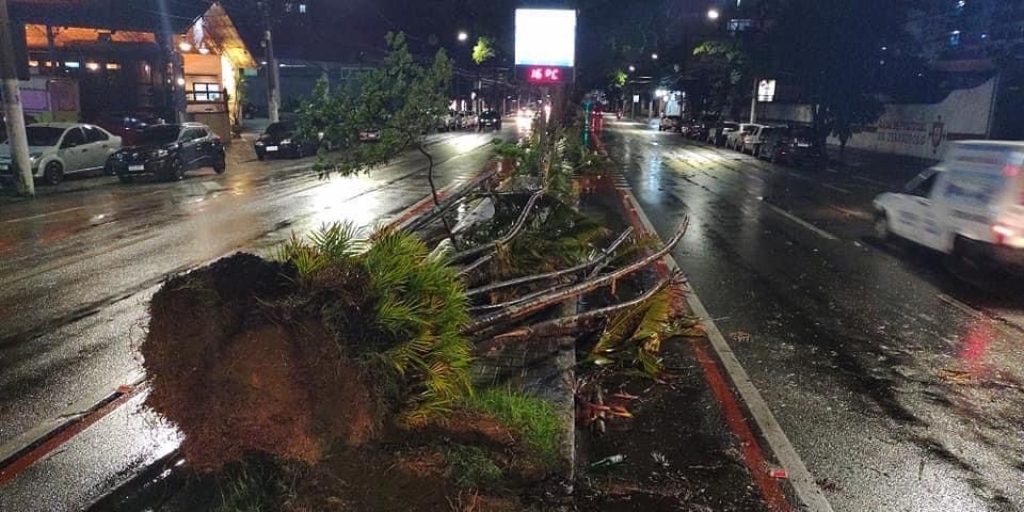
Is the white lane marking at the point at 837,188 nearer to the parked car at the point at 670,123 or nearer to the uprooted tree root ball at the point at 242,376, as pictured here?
the uprooted tree root ball at the point at 242,376

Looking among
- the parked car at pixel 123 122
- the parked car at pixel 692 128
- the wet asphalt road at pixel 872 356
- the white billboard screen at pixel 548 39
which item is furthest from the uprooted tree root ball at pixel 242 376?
the parked car at pixel 692 128

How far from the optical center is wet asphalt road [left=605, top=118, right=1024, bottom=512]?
4.50 metres

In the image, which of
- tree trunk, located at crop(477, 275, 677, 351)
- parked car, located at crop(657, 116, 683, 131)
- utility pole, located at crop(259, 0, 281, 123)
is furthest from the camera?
parked car, located at crop(657, 116, 683, 131)

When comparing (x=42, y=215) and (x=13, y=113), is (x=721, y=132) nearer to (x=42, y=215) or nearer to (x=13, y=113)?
(x=13, y=113)

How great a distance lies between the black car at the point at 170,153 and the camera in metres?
20.1

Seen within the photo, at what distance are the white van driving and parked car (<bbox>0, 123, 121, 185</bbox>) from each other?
2005 centimetres

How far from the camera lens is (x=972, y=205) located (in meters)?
9.27

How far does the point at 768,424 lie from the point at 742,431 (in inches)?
10.4

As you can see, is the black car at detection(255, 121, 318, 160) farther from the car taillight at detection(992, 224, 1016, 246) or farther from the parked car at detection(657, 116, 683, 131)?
the parked car at detection(657, 116, 683, 131)

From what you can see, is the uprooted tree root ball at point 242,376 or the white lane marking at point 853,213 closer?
the uprooted tree root ball at point 242,376

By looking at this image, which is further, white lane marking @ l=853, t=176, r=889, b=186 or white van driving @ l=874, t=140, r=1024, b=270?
white lane marking @ l=853, t=176, r=889, b=186

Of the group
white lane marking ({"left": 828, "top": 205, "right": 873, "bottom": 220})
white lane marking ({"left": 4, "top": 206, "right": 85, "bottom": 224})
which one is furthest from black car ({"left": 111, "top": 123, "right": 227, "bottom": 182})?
white lane marking ({"left": 828, "top": 205, "right": 873, "bottom": 220})

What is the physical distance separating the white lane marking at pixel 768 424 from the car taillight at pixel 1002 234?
384 centimetres

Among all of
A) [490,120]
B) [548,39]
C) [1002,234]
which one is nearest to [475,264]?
[1002,234]
